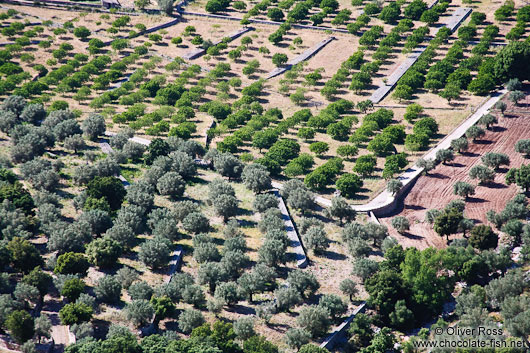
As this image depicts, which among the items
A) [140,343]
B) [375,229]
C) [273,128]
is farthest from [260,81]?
[140,343]

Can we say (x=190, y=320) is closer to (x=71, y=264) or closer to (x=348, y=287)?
(x=71, y=264)

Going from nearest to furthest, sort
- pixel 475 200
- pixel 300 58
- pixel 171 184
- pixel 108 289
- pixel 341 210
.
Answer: pixel 108 289 → pixel 341 210 → pixel 171 184 → pixel 475 200 → pixel 300 58

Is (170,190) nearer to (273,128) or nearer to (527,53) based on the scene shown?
(273,128)

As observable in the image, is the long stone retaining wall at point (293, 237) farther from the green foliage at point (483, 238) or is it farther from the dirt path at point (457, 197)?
the green foliage at point (483, 238)

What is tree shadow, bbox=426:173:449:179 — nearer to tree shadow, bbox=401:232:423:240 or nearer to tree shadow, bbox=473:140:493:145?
tree shadow, bbox=473:140:493:145

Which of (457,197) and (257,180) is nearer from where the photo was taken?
(257,180)

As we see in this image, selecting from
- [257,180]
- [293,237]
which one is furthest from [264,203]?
[293,237]

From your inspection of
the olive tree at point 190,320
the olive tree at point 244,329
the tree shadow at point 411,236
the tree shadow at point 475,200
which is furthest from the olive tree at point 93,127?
Result: the tree shadow at point 475,200
